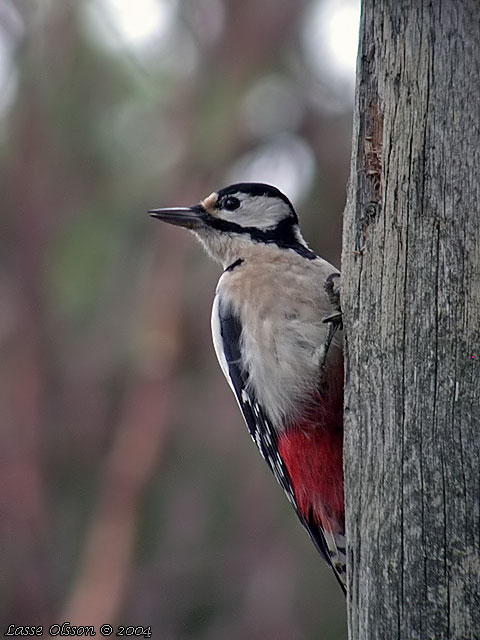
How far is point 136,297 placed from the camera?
6.73m

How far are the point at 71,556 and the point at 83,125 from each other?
3.19 metres

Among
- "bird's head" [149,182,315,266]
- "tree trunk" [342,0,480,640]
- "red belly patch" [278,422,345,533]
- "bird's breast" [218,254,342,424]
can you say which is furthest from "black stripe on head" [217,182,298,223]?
"tree trunk" [342,0,480,640]

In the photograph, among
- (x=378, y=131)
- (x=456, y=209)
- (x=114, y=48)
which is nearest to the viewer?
(x=456, y=209)

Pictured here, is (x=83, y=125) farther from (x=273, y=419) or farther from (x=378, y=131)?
(x=378, y=131)

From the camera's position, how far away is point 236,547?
23.8ft

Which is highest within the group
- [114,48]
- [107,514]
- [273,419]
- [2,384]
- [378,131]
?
[114,48]

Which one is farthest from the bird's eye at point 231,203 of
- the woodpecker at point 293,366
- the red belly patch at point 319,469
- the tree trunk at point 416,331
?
the tree trunk at point 416,331

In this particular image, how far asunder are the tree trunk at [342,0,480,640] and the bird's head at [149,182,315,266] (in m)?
1.29

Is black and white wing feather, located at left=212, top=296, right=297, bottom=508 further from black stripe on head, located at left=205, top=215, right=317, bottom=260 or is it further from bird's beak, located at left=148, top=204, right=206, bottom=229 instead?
bird's beak, located at left=148, top=204, right=206, bottom=229

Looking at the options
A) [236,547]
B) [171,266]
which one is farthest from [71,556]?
[171,266]

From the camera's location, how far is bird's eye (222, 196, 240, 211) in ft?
12.4

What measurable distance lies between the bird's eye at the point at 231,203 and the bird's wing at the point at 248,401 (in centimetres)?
53

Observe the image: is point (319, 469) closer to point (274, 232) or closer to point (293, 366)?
point (293, 366)

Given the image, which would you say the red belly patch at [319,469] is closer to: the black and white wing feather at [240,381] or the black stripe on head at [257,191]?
the black and white wing feather at [240,381]
